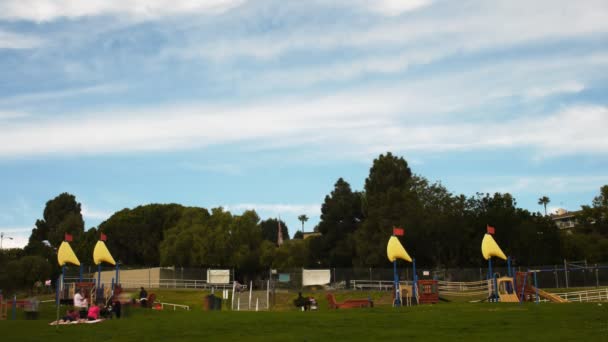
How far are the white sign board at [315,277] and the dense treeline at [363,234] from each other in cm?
1633

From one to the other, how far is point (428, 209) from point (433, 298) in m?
42.7

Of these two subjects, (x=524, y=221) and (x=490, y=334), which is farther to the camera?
(x=524, y=221)

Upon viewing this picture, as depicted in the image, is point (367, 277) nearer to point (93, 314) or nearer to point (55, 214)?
point (93, 314)

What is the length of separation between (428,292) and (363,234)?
44.9 m

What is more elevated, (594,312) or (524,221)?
(524,221)

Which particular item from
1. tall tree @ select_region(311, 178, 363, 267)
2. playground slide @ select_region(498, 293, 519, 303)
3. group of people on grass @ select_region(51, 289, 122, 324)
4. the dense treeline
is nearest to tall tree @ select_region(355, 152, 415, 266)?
the dense treeline

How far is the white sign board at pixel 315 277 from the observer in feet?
201

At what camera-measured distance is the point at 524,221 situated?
78.2 meters

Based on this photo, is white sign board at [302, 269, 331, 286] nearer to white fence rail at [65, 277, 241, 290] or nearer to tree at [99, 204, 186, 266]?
white fence rail at [65, 277, 241, 290]

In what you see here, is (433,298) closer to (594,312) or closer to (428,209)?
(594,312)

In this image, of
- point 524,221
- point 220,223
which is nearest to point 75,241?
point 220,223

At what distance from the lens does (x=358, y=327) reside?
72.0 feet

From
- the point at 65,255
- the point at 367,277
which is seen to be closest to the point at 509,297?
the point at 65,255

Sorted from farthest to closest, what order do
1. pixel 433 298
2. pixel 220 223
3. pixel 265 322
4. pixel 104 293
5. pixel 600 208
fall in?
pixel 600 208 → pixel 220 223 → pixel 104 293 → pixel 433 298 → pixel 265 322
